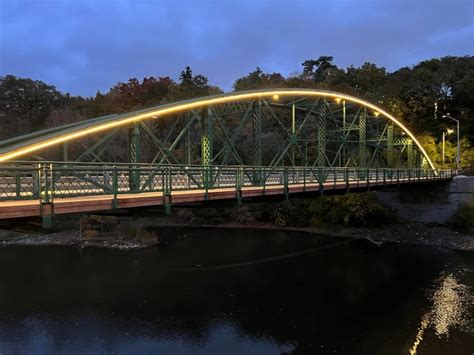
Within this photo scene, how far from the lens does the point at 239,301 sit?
63.9 ft

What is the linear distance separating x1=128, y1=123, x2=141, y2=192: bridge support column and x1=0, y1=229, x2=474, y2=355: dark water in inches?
239

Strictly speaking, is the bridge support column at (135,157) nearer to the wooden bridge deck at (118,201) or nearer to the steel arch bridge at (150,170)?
the steel arch bridge at (150,170)

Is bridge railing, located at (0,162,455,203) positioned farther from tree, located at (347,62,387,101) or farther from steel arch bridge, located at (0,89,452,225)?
tree, located at (347,62,387,101)

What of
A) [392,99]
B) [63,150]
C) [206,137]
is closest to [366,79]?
[392,99]

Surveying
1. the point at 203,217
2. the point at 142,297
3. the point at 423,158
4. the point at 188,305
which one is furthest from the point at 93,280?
the point at 423,158

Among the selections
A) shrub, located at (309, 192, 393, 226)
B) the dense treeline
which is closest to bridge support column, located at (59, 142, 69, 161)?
shrub, located at (309, 192, 393, 226)

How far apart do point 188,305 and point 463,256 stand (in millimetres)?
17721

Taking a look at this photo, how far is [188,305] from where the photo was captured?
19000mm

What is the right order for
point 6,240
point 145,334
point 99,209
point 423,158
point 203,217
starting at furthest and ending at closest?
point 423,158 → point 203,217 → point 6,240 → point 145,334 → point 99,209

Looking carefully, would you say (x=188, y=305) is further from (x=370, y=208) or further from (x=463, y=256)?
(x=370, y=208)

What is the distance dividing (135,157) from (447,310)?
13967 millimetres

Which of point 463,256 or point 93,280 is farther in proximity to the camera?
point 463,256

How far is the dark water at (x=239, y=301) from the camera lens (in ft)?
50.4

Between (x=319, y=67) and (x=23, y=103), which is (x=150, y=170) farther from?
(x=319, y=67)
